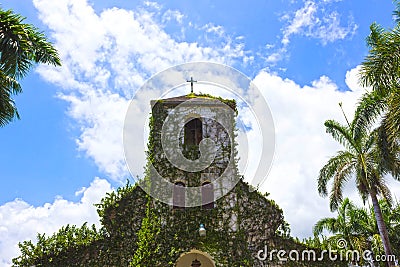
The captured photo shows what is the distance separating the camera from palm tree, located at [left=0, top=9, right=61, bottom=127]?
10977 millimetres

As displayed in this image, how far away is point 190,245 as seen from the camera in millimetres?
15039

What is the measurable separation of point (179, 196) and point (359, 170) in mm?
9339

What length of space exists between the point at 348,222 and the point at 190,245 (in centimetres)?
1775

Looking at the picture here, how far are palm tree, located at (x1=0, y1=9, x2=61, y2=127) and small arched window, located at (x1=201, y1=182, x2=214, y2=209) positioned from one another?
762cm

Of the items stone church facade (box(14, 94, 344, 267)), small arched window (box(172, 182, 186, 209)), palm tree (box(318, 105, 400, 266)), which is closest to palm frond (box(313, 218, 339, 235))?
palm tree (box(318, 105, 400, 266))

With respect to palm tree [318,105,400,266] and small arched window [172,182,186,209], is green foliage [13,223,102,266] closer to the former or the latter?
small arched window [172,182,186,209]

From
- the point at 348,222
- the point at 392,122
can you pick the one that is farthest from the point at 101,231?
the point at 348,222

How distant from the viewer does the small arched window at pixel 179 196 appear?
52.1ft

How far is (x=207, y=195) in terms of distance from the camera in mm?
16203

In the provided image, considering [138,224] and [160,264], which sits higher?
[138,224]

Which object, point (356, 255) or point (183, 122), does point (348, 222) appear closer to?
point (356, 255)

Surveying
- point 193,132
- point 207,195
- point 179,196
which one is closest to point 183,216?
point 179,196

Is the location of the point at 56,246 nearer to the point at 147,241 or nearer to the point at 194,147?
the point at 147,241

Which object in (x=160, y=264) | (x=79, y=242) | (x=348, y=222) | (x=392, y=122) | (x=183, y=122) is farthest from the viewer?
(x=348, y=222)
